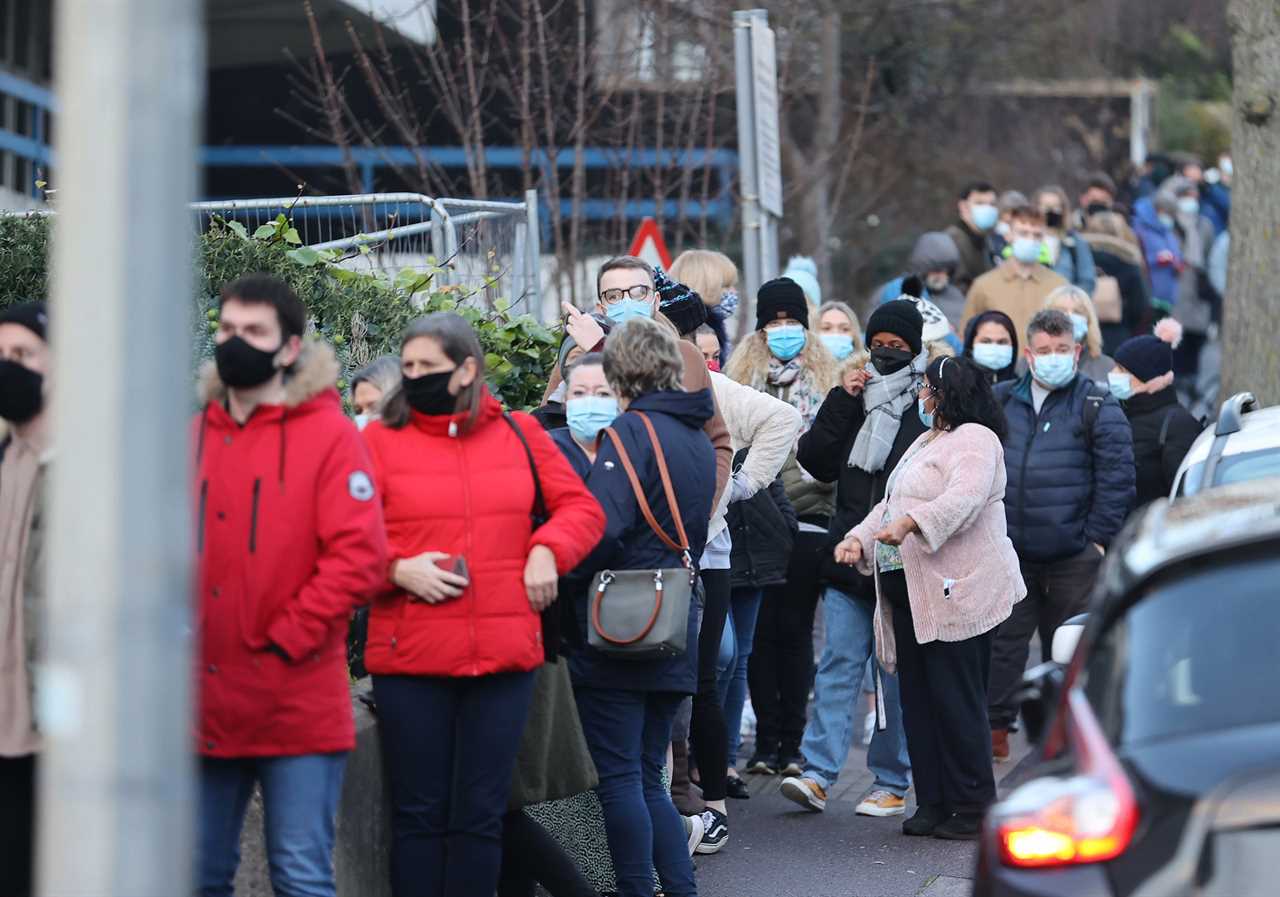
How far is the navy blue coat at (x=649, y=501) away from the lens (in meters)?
6.48

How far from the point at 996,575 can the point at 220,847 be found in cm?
377

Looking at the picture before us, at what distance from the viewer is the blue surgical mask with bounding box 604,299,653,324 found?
309 inches

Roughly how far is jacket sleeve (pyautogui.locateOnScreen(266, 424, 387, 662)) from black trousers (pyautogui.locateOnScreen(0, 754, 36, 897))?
68cm

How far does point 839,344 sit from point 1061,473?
55.9 inches

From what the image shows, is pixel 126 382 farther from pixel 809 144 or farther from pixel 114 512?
pixel 809 144

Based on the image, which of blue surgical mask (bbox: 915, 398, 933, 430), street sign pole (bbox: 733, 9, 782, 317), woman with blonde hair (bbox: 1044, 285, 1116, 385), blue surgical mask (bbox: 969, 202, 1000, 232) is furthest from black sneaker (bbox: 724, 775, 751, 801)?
blue surgical mask (bbox: 969, 202, 1000, 232)

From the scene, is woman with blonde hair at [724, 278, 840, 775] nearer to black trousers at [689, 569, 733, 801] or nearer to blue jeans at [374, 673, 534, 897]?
black trousers at [689, 569, 733, 801]

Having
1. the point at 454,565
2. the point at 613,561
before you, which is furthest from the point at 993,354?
the point at 454,565

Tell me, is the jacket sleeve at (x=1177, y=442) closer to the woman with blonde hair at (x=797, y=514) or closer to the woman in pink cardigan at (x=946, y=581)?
the woman with blonde hair at (x=797, y=514)

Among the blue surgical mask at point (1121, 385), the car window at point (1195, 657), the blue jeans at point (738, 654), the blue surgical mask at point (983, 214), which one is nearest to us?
the car window at point (1195, 657)

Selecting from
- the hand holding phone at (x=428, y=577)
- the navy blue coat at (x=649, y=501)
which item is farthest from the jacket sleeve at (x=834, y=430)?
the hand holding phone at (x=428, y=577)

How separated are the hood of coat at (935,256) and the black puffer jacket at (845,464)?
4.28 metres

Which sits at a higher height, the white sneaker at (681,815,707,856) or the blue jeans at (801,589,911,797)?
the blue jeans at (801,589,911,797)

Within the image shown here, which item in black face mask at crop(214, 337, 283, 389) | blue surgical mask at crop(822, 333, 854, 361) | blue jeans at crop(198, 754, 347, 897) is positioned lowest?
blue jeans at crop(198, 754, 347, 897)
